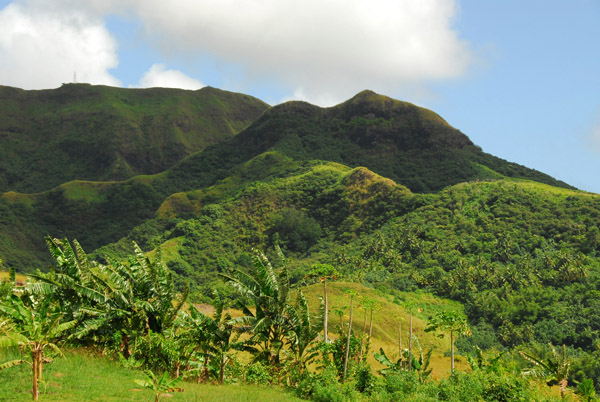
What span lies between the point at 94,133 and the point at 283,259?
518 feet

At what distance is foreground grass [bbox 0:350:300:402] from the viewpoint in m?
13.0

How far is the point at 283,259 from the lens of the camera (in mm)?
19797

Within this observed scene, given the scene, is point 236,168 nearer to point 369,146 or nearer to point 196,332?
point 369,146

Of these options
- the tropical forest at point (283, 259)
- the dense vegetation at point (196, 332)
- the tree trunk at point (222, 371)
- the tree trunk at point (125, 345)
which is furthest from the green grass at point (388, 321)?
the tree trunk at point (125, 345)

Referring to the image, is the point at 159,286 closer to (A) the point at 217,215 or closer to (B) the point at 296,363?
(B) the point at 296,363

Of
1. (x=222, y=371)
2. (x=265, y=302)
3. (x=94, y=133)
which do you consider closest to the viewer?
(x=222, y=371)

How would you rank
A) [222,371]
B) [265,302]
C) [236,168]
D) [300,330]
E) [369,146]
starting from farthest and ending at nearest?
Result: [369,146] → [236,168] → [300,330] → [265,302] → [222,371]

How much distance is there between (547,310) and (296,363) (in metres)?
42.9

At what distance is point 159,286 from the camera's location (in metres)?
18.2

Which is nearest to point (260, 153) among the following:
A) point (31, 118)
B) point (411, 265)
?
point (411, 265)

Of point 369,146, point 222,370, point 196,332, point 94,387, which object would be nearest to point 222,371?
point 222,370

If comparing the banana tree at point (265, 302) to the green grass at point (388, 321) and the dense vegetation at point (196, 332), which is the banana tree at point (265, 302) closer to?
the dense vegetation at point (196, 332)

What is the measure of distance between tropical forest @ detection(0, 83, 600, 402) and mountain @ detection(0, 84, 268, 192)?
2.16ft

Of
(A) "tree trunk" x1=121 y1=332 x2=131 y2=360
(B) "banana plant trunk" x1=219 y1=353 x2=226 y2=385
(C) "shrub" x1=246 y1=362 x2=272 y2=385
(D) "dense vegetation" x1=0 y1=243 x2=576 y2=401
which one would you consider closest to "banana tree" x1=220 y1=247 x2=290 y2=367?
(D) "dense vegetation" x1=0 y1=243 x2=576 y2=401
